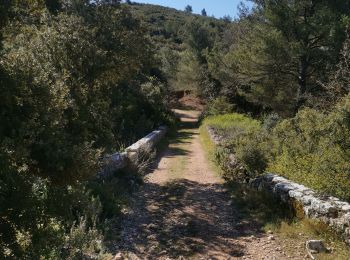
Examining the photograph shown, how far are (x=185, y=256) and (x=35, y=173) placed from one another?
3421 mm

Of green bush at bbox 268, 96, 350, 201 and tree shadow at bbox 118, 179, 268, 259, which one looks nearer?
tree shadow at bbox 118, 179, 268, 259

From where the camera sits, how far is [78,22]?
12.4 meters

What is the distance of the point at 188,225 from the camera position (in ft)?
29.7

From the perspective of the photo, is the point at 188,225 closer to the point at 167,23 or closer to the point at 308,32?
the point at 308,32

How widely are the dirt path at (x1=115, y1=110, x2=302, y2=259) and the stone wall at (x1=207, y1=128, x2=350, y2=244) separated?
0.95 m

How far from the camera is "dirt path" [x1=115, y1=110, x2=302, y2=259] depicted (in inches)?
297

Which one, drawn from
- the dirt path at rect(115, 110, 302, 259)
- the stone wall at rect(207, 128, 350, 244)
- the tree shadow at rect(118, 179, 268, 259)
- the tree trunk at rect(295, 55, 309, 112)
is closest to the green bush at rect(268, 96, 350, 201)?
the stone wall at rect(207, 128, 350, 244)

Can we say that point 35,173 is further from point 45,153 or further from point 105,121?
point 105,121

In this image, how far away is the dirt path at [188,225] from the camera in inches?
297

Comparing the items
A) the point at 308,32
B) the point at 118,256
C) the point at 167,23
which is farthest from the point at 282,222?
the point at 167,23

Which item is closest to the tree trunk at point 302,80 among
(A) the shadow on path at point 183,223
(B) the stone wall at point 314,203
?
(A) the shadow on path at point 183,223

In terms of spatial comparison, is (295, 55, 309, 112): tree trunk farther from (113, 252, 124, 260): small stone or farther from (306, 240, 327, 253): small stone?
(113, 252, 124, 260): small stone

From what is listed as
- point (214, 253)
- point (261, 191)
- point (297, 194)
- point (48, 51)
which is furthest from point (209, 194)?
point (48, 51)

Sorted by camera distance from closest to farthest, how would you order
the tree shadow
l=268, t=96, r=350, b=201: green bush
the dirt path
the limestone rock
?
the limestone rock → the dirt path → the tree shadow → l=268, t=96, r=350, b=201: green bush
